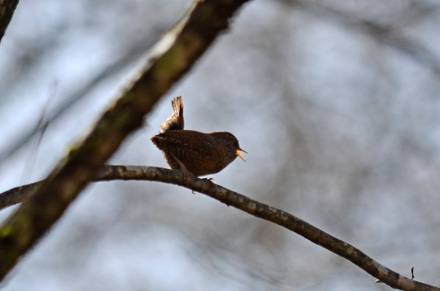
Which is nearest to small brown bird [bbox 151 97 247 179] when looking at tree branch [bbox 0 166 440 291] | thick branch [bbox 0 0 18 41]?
tree branch [bbox 0 166 440 291]

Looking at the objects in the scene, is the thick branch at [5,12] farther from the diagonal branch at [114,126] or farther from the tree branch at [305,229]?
the diagonal branch at [114,126]

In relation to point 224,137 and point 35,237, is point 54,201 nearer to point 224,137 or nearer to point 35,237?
point 35,237

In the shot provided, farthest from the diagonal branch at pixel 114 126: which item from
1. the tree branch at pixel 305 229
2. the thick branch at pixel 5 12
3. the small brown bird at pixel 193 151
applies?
the small brown bird at pixel 193 151

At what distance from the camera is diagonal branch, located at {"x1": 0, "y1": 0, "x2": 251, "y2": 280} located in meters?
1.53

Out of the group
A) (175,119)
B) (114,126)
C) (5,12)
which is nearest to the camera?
(114,126)

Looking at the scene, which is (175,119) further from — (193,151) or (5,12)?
(5,12)

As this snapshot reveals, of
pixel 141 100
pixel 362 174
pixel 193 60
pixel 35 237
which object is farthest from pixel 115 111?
pixel 362 174

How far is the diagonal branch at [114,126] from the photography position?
5.03 ft

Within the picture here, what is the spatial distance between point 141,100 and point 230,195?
247 cm

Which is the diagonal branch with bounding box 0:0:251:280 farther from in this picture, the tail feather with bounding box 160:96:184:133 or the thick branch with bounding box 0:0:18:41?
the tail feather with bounding box 160:96:184:133

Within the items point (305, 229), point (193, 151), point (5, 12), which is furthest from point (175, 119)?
point (5, 12)

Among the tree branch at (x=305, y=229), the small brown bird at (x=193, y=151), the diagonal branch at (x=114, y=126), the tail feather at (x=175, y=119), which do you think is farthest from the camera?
the tail feather at (x=175, y=119)

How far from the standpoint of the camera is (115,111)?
64.8 inches

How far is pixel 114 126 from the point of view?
1628 mm
